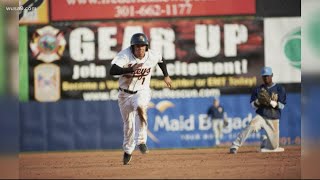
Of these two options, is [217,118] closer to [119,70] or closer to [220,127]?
[220,127]

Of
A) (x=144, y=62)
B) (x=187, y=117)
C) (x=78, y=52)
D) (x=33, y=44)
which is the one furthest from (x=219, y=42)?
(x=144, y=62)

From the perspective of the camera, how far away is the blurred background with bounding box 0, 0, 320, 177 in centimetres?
2050

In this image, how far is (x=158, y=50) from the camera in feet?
67.7

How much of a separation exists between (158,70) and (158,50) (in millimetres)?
590

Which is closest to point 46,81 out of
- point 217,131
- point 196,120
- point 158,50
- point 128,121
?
point 158,50

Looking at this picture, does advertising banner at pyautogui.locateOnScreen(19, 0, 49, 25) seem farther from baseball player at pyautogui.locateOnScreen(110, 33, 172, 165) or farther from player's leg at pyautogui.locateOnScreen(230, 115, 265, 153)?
baseball player at pyautogui.locateOnScreen(110, 33, 172, 165)

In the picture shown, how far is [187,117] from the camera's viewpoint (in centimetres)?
2070

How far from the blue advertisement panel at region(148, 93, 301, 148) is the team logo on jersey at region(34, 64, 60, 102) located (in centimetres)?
A: 287

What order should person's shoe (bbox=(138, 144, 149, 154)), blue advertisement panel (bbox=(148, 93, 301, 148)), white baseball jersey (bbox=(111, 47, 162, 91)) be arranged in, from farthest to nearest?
blue advertisement panel (bbox=(148, 93, 301, 148)), white baseball jersey (bbox=(111, 47, 162, 91)), person's shoe (bbox=(138, 144, 149, 154))

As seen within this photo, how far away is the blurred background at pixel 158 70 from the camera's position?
807 inches

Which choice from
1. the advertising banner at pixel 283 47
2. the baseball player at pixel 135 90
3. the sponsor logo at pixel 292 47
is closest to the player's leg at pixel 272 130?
the baseball player at pixel 135 90

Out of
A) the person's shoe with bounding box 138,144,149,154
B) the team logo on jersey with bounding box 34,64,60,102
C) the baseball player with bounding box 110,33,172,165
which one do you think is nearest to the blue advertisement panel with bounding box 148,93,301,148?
the team logo on jersey with bounding box 34,64,60,102

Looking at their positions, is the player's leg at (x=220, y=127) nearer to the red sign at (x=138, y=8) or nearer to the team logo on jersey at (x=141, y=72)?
the red sign at (x=138, y=8)

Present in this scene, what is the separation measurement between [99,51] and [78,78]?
1.00 m
